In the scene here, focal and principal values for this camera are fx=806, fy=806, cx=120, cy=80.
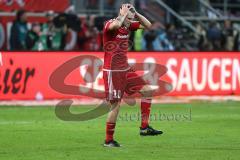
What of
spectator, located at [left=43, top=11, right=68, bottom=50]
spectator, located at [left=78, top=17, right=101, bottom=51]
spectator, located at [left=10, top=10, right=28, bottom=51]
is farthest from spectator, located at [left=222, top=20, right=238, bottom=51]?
spectator, located at [left=10, top=10, right=28, bottom=51]

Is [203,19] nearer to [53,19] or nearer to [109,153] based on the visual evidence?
[53,19]

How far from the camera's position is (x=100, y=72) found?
76.3 ft

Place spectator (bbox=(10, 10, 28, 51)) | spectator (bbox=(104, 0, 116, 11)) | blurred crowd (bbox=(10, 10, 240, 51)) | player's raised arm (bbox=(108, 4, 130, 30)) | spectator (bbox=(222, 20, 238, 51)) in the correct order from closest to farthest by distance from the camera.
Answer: player's raised arm (bbox=(108, 4, 130, 30)), spectator (bbox=(10, 10, 28, 51)), blurred crowd (bbox=(10, 10, 240, 51)), spectator (bbox=(222, 20, 238, 51)), spectator (bbox=(104, 0, 116, 11))

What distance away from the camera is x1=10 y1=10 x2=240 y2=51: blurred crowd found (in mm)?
25000

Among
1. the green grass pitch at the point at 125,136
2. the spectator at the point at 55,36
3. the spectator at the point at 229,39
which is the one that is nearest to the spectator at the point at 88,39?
the spectator at the point at 55,36

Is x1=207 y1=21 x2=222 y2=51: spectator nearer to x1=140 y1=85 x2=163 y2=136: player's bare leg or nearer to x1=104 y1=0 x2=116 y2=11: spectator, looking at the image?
x1=104 y1=0 x2=116 y2=11: spectator

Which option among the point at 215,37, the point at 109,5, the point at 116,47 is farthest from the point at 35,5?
the point at 116,47

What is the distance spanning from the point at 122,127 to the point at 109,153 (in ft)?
13.8

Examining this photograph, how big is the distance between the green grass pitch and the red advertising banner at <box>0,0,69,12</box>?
901cm

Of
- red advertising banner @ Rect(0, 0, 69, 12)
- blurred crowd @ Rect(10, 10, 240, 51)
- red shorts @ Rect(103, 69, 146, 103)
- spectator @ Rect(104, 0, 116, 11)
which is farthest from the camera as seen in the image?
spectator @ Rect(104, 0, 116, 11)

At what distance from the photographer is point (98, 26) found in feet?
90.5

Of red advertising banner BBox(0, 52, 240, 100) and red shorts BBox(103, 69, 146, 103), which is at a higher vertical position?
red shorts BBox(103, 69, 146, 103)

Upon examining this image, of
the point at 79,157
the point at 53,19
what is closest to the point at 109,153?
the point at 79,157

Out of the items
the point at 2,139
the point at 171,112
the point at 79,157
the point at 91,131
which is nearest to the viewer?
the point at 79,157
